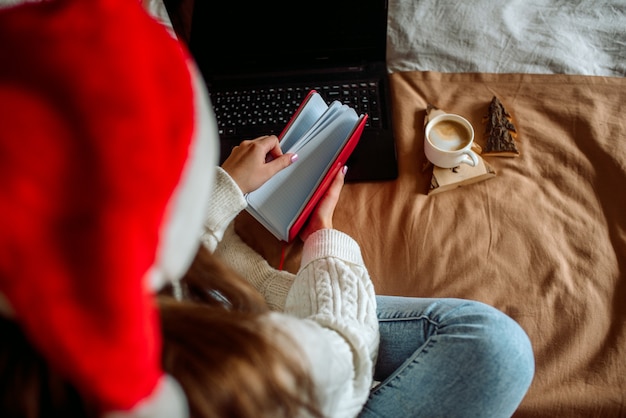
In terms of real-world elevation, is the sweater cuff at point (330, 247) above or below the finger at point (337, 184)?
below

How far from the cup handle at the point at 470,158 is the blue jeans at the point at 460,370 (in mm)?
225

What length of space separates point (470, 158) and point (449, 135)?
0.18ft

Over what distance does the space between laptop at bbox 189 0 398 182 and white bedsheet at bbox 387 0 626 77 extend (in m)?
0.09

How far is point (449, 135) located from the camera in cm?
86

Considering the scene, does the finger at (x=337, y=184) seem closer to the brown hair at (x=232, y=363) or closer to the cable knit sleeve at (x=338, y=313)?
the cable knit sleeve at (x=338, y=313)

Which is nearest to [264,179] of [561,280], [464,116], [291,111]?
[291,111]

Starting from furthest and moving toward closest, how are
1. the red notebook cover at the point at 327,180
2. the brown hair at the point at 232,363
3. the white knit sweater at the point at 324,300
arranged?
the red notebook cover at the point at 327,180, the white knit sweater at the point at 324,300, the brown hair at the point at 232,363

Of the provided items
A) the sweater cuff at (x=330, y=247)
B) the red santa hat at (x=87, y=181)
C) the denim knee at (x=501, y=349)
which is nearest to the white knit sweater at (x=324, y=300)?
the sweater cuff at (x=330, y=247)

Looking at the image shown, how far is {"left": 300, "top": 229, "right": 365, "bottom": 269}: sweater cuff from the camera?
0.75m

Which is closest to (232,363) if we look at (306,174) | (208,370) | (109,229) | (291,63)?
(208,370)

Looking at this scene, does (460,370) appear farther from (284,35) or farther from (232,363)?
(284,35)

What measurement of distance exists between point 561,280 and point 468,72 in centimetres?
40

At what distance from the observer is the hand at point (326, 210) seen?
830 millimetres

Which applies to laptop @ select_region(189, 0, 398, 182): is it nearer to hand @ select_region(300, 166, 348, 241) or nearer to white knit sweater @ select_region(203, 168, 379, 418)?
hand @ select_region(300, 166, 348, 241)
